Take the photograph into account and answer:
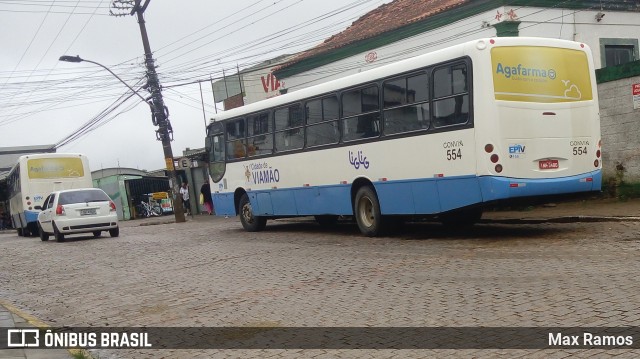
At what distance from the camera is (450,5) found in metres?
20.1

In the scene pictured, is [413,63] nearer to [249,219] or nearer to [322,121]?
[322,121]

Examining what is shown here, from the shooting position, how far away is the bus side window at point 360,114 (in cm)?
1265

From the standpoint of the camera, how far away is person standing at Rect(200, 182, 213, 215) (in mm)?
30175

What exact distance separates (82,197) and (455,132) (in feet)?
43.9

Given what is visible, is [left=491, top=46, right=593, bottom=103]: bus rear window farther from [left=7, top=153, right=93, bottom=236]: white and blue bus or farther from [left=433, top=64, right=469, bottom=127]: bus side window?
[left=7, top=153, right=93, bottom=236]: white and blue bus

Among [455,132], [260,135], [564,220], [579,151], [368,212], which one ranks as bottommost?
[564,220]

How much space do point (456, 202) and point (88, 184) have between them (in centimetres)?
1987

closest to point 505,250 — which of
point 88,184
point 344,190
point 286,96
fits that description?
point 344,190

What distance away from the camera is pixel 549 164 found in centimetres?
1066

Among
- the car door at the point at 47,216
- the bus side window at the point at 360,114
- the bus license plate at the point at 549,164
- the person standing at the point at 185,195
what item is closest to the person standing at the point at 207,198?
the person standing at the point at 185,195

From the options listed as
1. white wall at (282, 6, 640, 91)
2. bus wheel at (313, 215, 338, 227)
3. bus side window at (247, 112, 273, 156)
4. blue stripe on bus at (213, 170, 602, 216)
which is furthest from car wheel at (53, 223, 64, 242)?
white wall at (282, 6, 640, 91)

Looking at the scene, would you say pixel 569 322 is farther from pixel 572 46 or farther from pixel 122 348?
pixel 572 46

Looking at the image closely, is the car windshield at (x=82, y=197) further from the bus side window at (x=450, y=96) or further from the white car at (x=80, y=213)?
the bus side window at (x=450, y=96)

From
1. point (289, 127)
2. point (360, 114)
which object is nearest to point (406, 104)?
point (360, 114)
